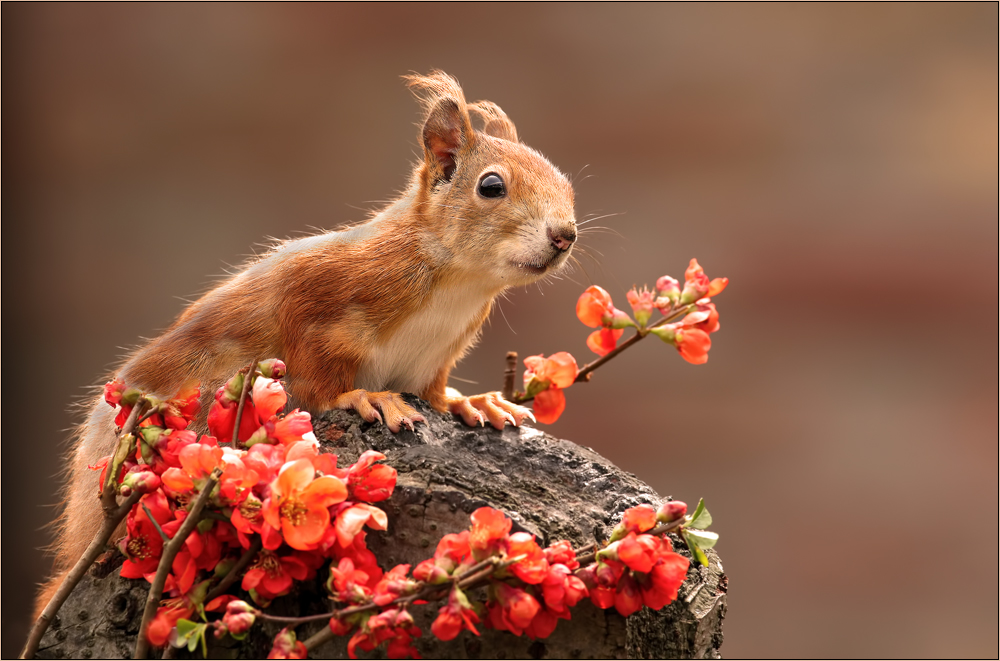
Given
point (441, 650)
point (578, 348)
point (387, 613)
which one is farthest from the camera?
point (578, 348)

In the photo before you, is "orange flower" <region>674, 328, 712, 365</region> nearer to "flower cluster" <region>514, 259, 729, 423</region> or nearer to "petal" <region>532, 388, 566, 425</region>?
"flower cluster" <region>514, 259, 729, 423</region>

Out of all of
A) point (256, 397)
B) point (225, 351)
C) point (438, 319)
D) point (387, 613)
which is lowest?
point (387, 613)

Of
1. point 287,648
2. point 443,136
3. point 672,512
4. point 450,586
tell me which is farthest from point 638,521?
point 443,136

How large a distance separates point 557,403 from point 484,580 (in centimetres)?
23

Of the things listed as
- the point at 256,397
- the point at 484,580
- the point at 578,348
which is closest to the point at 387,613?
Result: the point at 484,580

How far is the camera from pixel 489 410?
2.92ft

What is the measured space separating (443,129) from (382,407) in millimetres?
339

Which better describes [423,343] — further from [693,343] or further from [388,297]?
[693,343]

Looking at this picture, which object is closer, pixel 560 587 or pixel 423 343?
pixel 560 587

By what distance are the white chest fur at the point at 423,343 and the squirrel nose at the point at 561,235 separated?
0.33 feet

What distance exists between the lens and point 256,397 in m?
0.67

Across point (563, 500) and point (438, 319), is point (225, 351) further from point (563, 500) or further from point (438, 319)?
point (563, 500)

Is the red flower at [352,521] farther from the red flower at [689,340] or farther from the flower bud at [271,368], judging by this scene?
the red flower at [689,340]

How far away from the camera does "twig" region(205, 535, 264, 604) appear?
→ 25.4 inches
